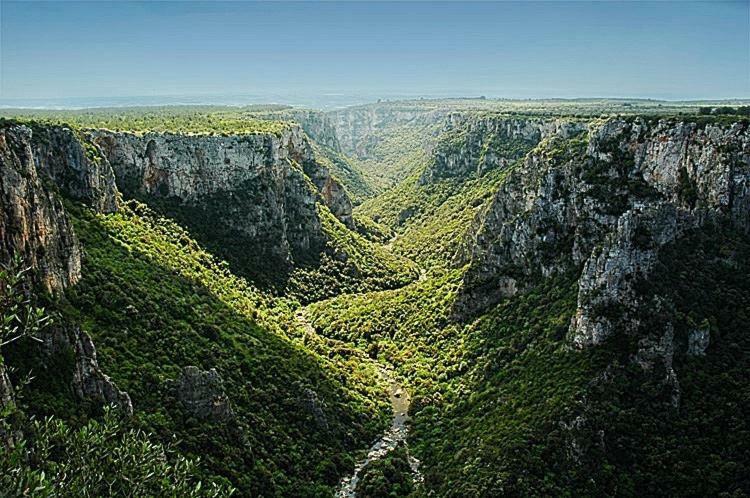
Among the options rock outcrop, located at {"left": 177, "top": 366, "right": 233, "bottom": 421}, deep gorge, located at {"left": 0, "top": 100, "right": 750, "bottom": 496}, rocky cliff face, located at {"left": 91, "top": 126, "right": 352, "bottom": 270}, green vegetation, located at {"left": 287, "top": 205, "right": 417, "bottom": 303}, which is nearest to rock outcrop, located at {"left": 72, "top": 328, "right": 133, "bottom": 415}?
deep gorge, located at {"left": 0, "top": 100, "right": 750, "bottom": 496}

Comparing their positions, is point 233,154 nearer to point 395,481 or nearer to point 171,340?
point 171,340

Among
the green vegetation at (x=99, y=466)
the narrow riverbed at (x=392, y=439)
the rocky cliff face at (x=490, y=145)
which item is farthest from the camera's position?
the rocky cliff face at (x=490, y=145)

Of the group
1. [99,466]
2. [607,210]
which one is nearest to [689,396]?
[607,210]

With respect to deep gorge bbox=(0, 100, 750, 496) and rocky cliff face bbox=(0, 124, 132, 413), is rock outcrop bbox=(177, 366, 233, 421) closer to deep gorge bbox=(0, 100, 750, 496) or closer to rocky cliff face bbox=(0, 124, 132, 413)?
deep gorge bbox=(0, 100, 750, 496)

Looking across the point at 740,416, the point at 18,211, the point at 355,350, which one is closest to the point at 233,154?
the point at 355,350

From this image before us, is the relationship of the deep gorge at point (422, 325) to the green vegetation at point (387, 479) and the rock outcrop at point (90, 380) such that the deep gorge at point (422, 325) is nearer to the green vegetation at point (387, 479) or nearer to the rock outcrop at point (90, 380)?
the rock outcrop at point (90, 380)

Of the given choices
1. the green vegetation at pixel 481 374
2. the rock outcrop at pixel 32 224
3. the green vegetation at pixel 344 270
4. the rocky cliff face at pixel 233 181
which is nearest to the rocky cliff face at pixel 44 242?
the rock outcrop at pixel 32 224
